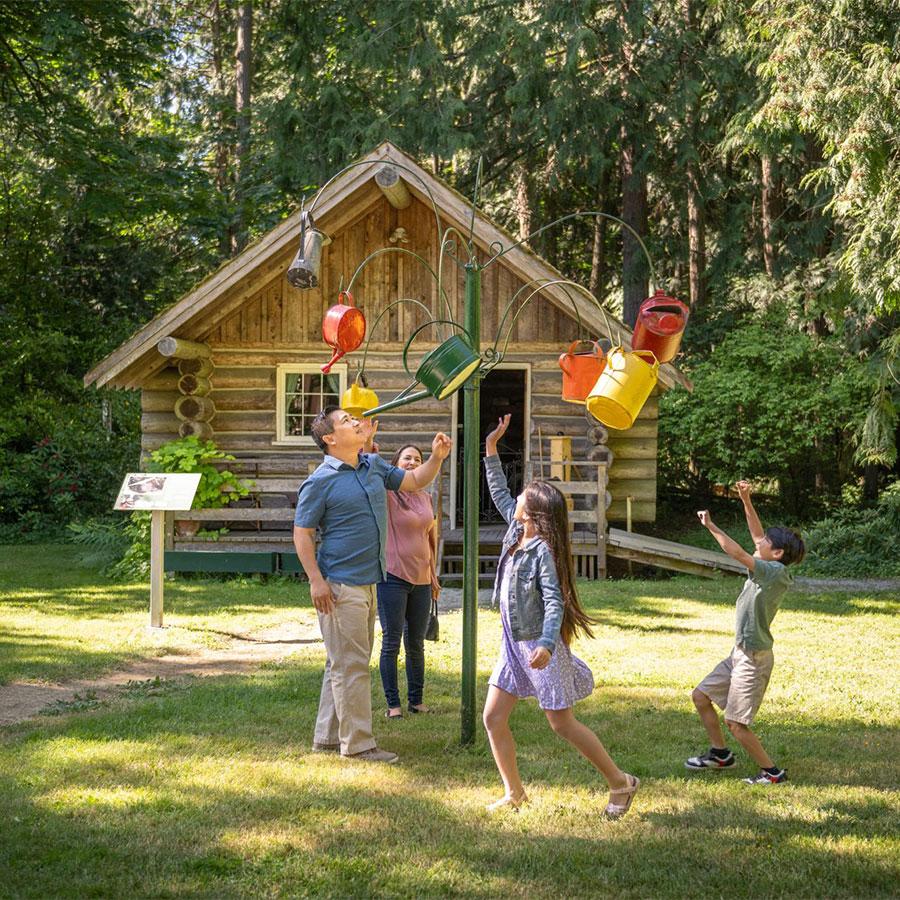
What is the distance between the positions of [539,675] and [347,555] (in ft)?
5.13

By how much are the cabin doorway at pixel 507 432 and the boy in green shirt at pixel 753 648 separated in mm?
9462

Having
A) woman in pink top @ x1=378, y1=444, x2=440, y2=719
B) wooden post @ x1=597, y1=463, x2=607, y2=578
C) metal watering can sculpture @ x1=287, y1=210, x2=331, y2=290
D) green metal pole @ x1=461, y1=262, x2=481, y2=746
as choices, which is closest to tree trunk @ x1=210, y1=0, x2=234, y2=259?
wooden post @ x1=597, y1=463, x2=607, y2=578

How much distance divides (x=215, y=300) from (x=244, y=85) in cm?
1248

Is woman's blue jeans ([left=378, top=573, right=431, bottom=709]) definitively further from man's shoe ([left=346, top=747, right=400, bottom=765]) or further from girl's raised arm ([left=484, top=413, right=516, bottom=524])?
girl's raised arm ([left=484, top=413, right=516, bottom=524])

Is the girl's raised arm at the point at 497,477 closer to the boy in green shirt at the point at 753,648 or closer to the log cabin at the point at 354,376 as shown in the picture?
the boy in green shirt at the point at 753,648

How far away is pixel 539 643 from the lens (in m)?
5.29

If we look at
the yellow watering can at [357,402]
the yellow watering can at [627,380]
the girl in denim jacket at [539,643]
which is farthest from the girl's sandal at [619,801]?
the yellow watering can at [357,402]

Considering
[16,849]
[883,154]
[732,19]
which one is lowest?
[16,849]

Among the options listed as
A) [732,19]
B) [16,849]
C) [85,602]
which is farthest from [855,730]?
[732,19]

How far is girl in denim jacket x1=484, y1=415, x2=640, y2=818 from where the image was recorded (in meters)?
5.33

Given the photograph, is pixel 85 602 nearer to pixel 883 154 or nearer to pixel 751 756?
pixel 751 756

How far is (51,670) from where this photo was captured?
9.25 m

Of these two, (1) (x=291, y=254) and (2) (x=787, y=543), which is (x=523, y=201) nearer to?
(1) (x=291, y=254)

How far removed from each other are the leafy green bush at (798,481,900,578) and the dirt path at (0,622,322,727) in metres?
7.98
